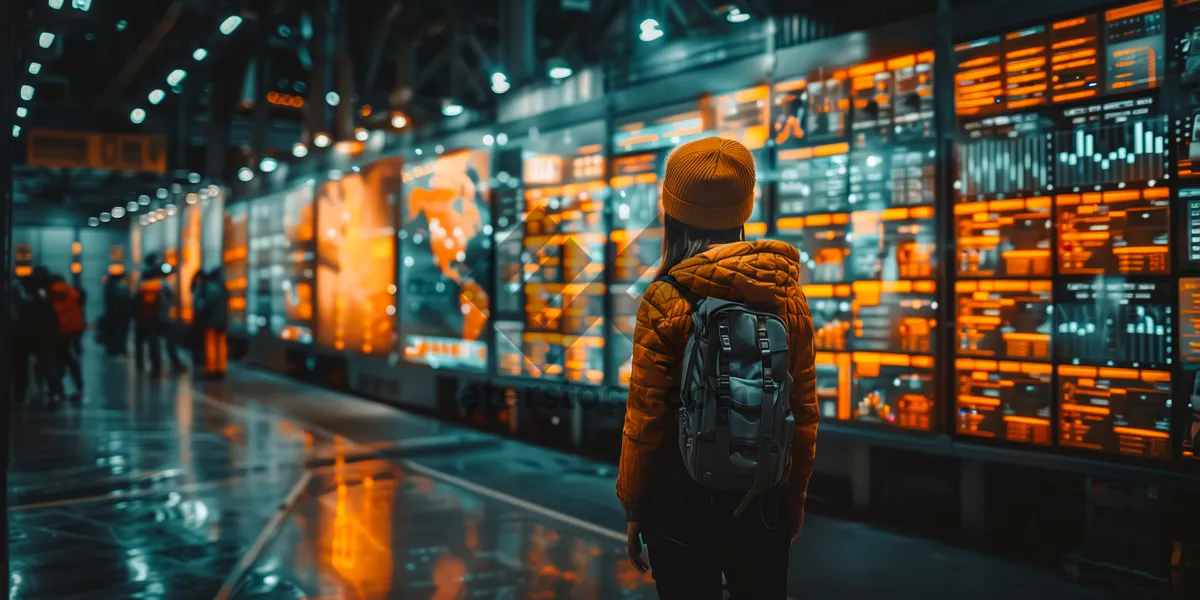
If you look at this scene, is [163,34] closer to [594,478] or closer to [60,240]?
[594,478]

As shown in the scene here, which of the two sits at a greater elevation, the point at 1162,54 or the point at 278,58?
the point at 278,58

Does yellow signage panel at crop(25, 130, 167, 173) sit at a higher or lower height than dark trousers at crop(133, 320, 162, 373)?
higher

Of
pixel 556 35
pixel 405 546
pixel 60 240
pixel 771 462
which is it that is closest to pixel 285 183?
pixel 556 35

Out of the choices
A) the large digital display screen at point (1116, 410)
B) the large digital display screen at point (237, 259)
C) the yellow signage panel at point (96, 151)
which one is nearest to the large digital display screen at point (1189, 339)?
the large digital display screen at point (1116, 410)

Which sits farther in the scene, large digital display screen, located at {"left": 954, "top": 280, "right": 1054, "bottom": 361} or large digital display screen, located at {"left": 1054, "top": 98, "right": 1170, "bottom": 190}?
large digital display screen, located at {"left": 954, "top": 280, "right": 1054, "bottom": 361}

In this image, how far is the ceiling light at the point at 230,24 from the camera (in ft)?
41.8

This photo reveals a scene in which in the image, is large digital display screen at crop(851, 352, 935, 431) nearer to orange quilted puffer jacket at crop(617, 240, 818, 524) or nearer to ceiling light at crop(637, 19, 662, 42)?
ceiling light at crop(637, 19, 662, 42)

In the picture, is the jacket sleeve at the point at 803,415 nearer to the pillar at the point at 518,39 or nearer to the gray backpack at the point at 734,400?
the gray backpack at the point at 734,400

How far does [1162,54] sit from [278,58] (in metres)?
18.7

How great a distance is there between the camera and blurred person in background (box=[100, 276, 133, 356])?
61.6ft

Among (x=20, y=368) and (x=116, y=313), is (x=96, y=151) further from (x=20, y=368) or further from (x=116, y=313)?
(x=20, y=368)

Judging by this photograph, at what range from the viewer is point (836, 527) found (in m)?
6.06

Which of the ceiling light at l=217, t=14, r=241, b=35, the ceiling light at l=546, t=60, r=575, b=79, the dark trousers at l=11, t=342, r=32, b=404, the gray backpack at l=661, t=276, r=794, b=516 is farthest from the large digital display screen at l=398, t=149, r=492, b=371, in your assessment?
the gray backpack at l=661, t=276, r=794, b=516

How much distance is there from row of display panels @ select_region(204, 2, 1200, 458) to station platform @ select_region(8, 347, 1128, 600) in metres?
0.97
